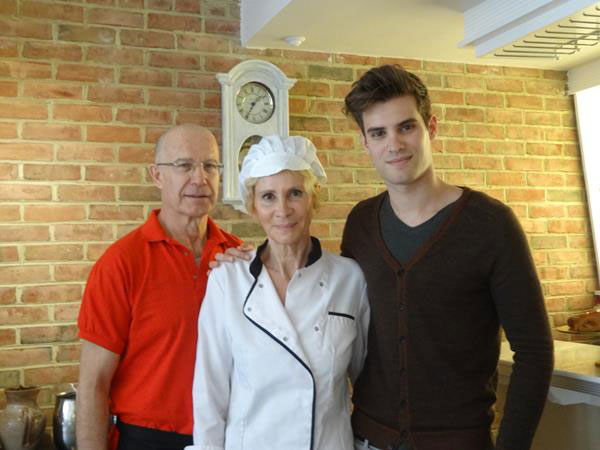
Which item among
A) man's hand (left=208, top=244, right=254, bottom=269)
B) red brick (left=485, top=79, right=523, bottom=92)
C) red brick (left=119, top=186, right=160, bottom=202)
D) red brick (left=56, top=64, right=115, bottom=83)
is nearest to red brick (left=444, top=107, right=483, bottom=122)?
red brick (left=485, top=79, right=523, bottom=92)

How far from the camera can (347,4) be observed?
2641 mm

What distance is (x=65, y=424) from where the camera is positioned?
7.96 feet

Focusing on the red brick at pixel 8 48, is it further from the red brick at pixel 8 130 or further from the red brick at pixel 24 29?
the red brick at pixel 8 130

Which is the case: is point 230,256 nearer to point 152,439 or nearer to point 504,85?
point 152,439

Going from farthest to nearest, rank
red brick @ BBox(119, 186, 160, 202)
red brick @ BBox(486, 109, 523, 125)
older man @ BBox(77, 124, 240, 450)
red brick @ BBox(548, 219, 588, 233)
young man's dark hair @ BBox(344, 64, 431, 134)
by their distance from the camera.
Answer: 1. red brick @ BBox(548, 219, 588, 233)
2. red brick @ BBox(486, 109, 523, 125)
3. red brick @ BBox(119, 186, 160, 202)
4. older man @ BBox(77, 124, 240, 450)
5. young man's dark hair @ BBox(344, 64, 431, 134)

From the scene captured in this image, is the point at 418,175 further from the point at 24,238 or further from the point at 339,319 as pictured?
the point at 24,238

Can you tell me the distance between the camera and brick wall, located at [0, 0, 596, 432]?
2.70 metres

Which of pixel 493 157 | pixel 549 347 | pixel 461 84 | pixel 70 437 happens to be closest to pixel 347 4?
pixel 461 84

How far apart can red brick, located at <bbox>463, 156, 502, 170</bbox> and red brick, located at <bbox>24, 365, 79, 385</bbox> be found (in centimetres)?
214

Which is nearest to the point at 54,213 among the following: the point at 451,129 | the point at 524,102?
the point at 451,129

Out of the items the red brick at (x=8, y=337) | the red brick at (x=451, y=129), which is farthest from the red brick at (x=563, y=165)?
the red brick at (x=8, y=337)

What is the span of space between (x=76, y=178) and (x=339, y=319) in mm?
1549

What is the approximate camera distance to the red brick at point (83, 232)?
275 centimetres

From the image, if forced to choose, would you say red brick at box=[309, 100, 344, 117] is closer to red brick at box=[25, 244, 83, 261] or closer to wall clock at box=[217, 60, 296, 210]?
wall clock at box=[217, 60, 296, 210]
